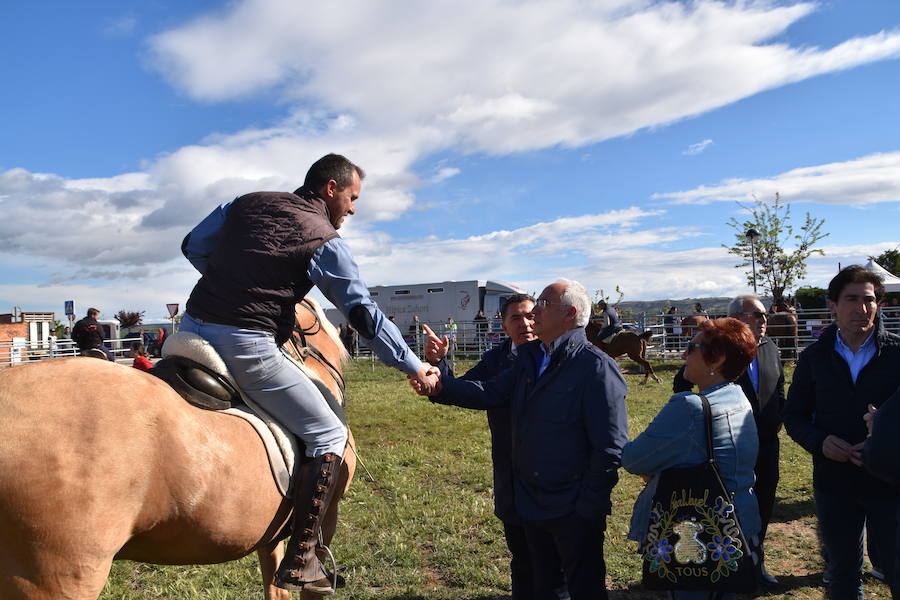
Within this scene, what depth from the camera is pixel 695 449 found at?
9.15 ft

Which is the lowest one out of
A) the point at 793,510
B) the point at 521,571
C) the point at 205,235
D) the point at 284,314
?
the point at 793,510

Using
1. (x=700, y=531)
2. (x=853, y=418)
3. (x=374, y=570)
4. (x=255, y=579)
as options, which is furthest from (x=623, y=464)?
(x=255, y=579)

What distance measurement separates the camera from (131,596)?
14.6 ft

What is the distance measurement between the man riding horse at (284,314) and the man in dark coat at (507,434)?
0.77 m

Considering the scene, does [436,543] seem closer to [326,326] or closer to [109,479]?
[326,326]

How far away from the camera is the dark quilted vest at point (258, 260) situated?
10.1ft

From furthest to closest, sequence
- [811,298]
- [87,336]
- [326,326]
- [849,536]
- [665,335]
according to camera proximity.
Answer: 1. [811,298]
2. [665,335]
3. [87,336]
4. [326,326]
5. [849,536]

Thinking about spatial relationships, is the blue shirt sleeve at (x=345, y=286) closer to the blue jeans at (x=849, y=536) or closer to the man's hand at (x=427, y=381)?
the man's hand at (x=427, y=381)

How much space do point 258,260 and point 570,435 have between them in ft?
5.77

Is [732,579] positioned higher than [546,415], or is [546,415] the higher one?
[546,415]

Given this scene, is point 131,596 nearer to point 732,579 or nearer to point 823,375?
point 732,579

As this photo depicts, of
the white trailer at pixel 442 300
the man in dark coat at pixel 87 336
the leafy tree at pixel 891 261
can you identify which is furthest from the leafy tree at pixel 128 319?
the leafy tree at pixel 891 261

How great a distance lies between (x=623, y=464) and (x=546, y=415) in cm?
44

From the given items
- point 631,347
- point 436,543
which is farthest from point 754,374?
point 631,347
